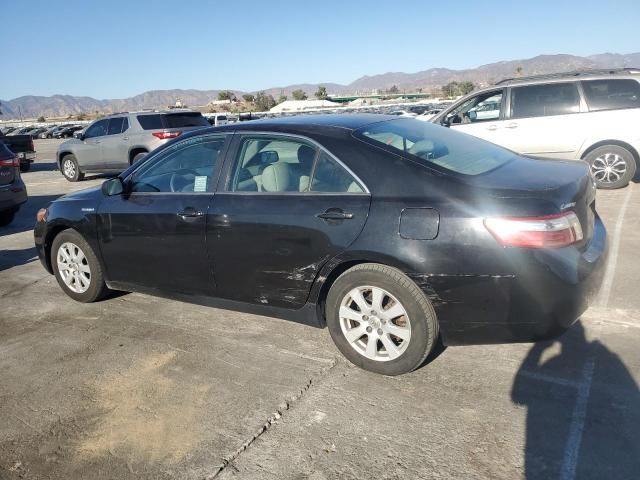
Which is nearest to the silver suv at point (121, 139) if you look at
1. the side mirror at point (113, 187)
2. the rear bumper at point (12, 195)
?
the rear bumper at point (12, 195)

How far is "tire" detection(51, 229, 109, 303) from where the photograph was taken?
4.64 metres

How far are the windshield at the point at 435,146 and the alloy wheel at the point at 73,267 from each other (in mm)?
2848

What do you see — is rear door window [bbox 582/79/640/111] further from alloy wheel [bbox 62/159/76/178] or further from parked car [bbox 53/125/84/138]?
parked car [bbox 53/125/84/138]

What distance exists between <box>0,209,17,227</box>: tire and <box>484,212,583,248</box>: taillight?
8.35 metres

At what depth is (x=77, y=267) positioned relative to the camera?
15.7ft

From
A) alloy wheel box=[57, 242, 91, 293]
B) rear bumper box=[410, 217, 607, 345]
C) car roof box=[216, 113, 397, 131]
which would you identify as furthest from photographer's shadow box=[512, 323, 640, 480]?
alloy wheel box=[57, 242, 91, 293]

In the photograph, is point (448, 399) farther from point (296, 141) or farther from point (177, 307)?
point (177, 307)

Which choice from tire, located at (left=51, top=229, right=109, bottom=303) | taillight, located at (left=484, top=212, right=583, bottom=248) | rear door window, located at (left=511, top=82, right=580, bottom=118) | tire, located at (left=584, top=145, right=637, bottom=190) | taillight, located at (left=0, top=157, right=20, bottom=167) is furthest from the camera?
rear door window, located at (left=511, top=82, right=580, bottom=118)

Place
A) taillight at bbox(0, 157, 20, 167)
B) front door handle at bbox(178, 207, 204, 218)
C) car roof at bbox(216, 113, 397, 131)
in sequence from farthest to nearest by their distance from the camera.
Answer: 1. taillight at bbox(0, 157, 20, 167)
2. front door handle at bbox(178, 207, 204, 218)
3. car roof at bbox(216, 113, 397, 131)

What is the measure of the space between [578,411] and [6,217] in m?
9.03

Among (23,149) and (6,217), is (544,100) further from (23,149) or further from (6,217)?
(23,149)

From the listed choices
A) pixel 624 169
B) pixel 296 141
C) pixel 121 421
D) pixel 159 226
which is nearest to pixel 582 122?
pixel 624 169

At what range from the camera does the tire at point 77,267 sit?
4641mm

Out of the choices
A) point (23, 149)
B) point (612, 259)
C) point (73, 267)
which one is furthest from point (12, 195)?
point (23, 149)
